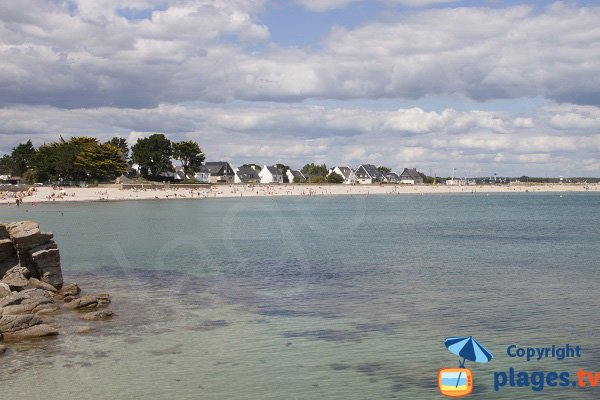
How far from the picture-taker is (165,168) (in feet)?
543

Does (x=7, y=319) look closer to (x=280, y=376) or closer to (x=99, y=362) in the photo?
(x=99, y=362)

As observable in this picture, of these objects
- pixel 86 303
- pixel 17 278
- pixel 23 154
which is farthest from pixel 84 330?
pixel 23 154

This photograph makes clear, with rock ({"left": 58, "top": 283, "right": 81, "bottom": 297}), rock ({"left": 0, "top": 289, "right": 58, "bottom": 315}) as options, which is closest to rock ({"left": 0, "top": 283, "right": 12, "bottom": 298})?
rock ({"left": 0, "top": 289, "right": 58, "bottom": 315})

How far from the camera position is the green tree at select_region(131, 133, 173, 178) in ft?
532

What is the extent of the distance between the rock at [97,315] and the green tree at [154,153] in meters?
143

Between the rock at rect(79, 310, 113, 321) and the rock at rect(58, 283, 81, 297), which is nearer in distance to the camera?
the rock at rect(79, 310, 113, 321)

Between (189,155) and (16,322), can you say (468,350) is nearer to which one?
(16,322)

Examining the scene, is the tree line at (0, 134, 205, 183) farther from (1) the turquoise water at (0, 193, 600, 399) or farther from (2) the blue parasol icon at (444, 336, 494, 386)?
(2) the blue parasol icon at (444, 336, 494, 386)

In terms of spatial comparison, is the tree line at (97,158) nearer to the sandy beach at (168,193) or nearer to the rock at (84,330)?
the sandy beach at (168,193)

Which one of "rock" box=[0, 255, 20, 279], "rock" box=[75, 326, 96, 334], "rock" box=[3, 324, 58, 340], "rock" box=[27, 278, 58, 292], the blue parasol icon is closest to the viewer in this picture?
the blue parasol icon

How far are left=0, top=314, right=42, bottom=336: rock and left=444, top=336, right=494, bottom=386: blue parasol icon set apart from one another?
46.5 ft

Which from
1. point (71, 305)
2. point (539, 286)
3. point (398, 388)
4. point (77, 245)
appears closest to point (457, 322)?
point (398, 388)

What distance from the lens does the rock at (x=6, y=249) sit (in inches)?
1112

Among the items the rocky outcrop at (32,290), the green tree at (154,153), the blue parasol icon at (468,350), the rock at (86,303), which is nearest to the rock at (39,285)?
the rocky outcrop at (32,290)
